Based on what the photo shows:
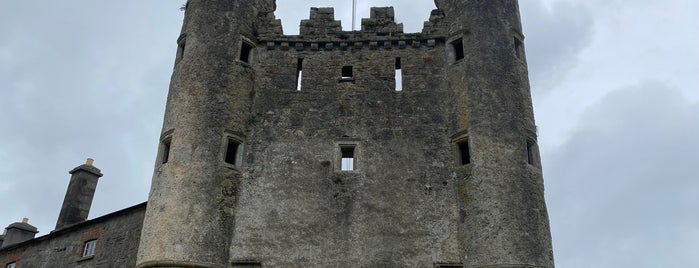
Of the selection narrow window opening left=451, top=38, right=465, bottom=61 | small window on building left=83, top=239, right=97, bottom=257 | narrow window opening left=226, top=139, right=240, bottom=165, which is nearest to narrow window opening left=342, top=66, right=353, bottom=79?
narrow window opening left=451, top=38, right=465, bottom=61

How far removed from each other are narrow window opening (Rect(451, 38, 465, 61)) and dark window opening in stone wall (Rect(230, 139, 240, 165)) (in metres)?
6.37

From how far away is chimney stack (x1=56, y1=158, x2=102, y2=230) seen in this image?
25.5 meters

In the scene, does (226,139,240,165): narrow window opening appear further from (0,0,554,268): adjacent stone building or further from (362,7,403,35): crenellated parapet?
(362,7,403,35): crenellated parapet

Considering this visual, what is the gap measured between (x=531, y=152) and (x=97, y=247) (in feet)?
47.1

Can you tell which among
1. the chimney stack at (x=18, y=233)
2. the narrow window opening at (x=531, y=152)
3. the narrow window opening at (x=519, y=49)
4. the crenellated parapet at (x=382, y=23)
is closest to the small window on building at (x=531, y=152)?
the narrow window opening at (x=531, y=152)

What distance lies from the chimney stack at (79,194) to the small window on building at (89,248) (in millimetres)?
4654

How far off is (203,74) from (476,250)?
26.8 feet

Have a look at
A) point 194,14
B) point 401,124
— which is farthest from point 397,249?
point 194,14

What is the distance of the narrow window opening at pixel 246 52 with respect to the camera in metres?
17.3

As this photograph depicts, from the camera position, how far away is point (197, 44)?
16641 mm

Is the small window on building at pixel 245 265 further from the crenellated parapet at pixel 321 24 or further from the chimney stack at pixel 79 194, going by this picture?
the chimney stack at pixel 79 194

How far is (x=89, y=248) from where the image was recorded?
21.1 meters

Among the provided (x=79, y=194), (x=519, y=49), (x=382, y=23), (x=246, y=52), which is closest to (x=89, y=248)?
(x=79, y=194)

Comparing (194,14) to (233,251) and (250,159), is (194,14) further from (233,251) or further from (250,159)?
(233,251)
